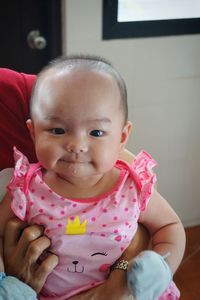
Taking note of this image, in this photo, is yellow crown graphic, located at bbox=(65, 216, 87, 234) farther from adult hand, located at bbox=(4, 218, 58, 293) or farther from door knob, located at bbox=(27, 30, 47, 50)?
door knob, located at bbox=(27, 30, 47, 50)

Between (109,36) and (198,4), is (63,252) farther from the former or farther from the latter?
(198,4)

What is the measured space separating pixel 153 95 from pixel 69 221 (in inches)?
51.8

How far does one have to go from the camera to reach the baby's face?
100 centimetres

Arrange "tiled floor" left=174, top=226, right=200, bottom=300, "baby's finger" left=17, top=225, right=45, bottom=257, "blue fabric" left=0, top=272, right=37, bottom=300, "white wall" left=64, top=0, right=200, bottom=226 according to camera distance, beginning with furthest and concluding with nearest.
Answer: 1. "tiled floor" left=174, top=226, right=200, bottom=300
2. "white wall" left=64, top=0, right=200, bottom=226
3. "baby's finger" left=17, top=225, right=45, bottom=257
4. "blue fabric" left=0, top=272, right=37, bottom=300

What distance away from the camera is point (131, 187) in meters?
1.16

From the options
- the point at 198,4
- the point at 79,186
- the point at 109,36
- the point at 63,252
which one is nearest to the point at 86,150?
the point at 79,186

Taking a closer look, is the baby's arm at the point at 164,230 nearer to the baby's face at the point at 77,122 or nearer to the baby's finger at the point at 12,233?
the baby's face at the point at 77,122

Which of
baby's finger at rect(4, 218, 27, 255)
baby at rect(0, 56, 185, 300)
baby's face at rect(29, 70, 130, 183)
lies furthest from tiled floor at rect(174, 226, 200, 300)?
baby's face at rect(29, 70, 130, 183)

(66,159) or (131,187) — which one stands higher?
(66,159)

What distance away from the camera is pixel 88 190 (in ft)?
3.74

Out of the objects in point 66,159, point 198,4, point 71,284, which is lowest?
point 71,284

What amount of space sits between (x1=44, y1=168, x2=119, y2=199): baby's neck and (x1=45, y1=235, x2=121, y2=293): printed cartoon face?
4.3 inches

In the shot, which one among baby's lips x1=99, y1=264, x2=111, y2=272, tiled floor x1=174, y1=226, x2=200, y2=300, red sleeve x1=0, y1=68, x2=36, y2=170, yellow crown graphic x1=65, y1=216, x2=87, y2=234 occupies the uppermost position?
red sleeve x1=0, y1=68, x2=36, y2=170

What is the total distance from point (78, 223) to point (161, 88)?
134 cm
